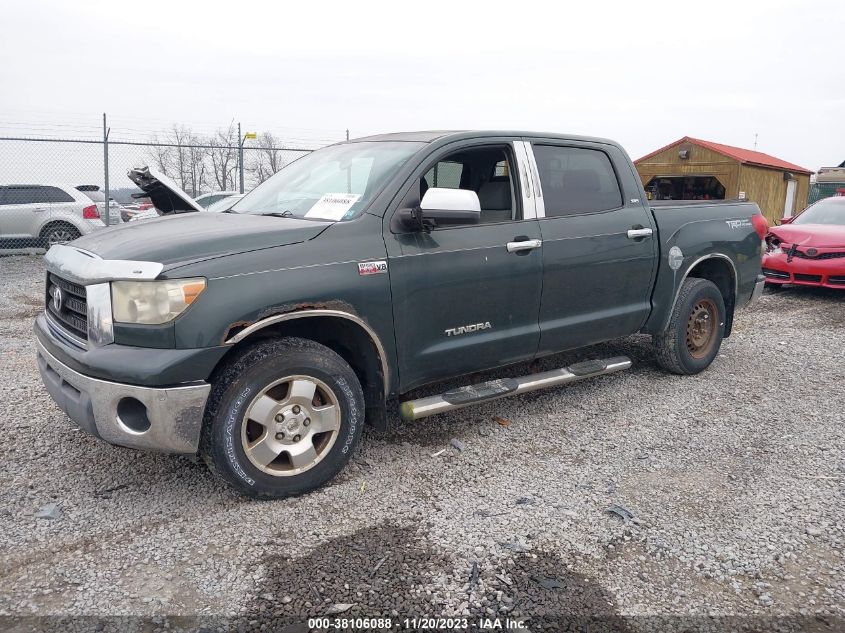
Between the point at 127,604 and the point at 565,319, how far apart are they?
9.70 feet

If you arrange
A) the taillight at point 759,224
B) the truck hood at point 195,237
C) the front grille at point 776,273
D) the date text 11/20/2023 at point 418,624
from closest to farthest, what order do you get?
the date text 11/20/2023 at point 418,624 → the truck hood at point 195,237 → the taillight at point 759,224 → the front grille at point 776,273

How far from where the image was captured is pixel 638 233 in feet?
15.5

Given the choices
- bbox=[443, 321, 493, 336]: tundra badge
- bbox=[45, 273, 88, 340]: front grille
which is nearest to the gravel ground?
bbox=[443, 321, 493, 336]: tundra badge

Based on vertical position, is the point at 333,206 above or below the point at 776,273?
above

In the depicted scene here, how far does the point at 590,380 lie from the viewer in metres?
5.39

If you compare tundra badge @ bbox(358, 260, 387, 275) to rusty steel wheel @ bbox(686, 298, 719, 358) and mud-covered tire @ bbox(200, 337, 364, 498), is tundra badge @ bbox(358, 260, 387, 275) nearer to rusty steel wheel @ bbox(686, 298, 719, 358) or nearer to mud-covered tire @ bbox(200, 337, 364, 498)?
mud-covered tire @ bbox(200, 337, 364, 498)

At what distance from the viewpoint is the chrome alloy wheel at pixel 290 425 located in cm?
319


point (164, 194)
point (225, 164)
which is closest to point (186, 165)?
point (225, 164)

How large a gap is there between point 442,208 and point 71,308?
6.31ft

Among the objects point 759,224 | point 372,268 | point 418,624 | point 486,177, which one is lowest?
point 418,624

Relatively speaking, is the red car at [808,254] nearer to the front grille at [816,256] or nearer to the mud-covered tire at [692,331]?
the front grille at [816,256]

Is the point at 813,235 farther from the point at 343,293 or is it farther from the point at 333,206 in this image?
the point at 343,293

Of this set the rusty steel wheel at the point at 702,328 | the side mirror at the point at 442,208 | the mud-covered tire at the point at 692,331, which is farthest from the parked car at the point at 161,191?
the rusty steel wheel at the point at 702,328

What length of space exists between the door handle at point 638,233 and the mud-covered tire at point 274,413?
7.69ft
